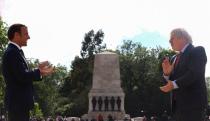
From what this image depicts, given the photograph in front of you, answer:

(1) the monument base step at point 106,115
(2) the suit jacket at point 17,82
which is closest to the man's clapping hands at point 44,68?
(2) the suit jacket at point 17,82

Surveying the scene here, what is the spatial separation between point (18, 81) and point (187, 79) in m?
2.49

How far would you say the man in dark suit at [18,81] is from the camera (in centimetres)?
965

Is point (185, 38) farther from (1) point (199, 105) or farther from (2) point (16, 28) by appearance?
(2) point (16, 28)

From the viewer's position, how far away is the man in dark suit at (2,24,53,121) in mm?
9648

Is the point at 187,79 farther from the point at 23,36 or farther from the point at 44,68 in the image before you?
the point at 23,36

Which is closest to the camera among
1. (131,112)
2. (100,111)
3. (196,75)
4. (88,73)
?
(196,75)

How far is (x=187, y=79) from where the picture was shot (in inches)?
382

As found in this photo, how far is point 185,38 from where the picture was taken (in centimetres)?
1000

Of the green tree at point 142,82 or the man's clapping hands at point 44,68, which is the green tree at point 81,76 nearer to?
the green tree at point 142,82

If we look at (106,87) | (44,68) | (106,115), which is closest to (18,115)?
(44,68)

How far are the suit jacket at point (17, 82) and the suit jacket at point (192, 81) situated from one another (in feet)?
7.01

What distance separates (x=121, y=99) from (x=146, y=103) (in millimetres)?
26473

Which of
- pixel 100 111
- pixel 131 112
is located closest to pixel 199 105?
pixel 100 111

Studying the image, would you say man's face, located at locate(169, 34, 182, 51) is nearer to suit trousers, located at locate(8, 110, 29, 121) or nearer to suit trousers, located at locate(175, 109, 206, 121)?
suit trousers, located at locate(175, 109, 206, 121)
